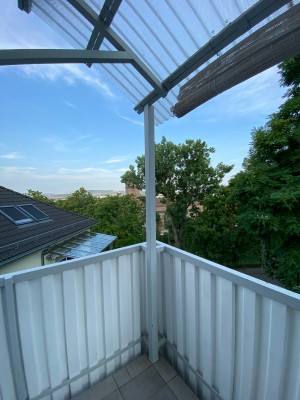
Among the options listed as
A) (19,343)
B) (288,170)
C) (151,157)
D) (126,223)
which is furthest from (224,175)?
(19,343)

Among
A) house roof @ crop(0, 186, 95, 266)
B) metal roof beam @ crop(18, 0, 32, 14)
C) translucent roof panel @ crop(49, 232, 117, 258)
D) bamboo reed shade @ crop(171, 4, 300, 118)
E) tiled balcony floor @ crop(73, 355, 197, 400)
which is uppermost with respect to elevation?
metal roof beam @ crop(18, 0, 32, 14)

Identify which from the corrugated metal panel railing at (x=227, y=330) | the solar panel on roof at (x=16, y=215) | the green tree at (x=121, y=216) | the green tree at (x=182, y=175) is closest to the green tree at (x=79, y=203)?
the green tree at (x=121, y=216)

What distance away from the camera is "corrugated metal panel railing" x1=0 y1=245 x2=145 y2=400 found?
103 centimetres

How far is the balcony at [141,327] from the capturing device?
2.82 feet

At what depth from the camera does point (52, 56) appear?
2.68 ft

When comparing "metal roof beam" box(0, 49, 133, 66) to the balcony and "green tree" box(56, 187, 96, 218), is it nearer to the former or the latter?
the balcony

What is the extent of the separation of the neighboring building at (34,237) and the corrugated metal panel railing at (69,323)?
2741mm

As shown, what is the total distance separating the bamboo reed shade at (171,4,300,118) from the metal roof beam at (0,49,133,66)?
43 cm

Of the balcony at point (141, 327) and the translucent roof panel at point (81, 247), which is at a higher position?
the balcony at point (141, 327)

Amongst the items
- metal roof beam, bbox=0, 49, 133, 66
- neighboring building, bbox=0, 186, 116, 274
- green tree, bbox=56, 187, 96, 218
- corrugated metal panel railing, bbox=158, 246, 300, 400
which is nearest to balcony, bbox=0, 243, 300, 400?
corrugated metal panel railing, bbox=158, 246, 300, 400

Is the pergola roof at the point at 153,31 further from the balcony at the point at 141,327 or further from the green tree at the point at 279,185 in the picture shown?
the green tree at the point at 279,185

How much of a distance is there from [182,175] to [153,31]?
10.4 meters

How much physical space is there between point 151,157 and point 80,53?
0.70m

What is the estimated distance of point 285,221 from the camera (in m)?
5.11
